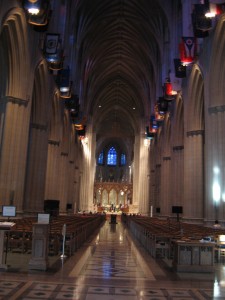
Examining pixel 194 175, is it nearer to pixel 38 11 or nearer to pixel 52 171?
pixel 52 171

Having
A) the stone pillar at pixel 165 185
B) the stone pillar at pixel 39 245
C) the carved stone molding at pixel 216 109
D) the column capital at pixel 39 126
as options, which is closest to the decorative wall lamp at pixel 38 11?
the column capital at pixel 39 126

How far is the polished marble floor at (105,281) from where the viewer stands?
20.8ft

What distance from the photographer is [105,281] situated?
761 centimetres

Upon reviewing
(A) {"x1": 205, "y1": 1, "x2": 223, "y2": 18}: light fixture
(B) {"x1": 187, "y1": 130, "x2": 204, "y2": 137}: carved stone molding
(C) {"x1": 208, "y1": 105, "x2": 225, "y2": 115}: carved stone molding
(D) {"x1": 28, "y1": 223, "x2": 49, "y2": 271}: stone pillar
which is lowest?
(D) {"x1": 28, "y1": 223, "x2": 49, "y2": 271}: stone pillar

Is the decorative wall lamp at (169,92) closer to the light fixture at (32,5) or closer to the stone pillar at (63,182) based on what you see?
the stone pillar at (63,182)

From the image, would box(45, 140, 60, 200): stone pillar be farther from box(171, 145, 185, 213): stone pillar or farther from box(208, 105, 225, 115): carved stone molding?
box(208, 105, 225, 115): carved stone molding

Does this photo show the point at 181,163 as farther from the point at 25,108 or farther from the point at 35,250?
the point at 35,250

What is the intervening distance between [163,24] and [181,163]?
15504 millimetres

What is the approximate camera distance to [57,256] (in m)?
11.1

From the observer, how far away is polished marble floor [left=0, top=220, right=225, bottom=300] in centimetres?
633

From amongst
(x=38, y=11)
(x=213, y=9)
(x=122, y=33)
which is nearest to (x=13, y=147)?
(x=38, y=11)

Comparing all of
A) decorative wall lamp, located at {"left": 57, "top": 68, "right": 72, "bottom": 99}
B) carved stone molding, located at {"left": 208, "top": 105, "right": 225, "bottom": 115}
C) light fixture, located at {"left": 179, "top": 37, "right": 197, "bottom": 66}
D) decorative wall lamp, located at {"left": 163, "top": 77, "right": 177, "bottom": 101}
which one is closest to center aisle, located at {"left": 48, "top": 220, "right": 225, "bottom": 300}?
carved stone molding, located at {"left": 208, "top": 105, "right": 225, "bottom": 115}

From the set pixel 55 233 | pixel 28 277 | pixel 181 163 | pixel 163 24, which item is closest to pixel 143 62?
pixel 163 24

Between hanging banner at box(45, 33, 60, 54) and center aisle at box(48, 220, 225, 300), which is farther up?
hanging banner at box(45, 33, 60, 54)
